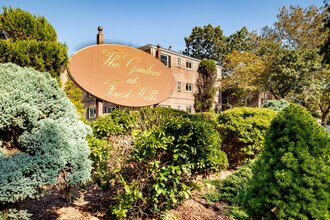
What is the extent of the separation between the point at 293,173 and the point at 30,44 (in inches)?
229

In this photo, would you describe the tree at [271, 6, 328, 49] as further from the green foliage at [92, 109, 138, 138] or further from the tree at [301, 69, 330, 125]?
the green foliage at [92, 109, 138, 138]

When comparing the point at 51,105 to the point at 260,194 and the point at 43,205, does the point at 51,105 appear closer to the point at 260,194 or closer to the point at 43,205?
the point at 43,205

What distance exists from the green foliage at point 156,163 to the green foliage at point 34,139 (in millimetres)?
706

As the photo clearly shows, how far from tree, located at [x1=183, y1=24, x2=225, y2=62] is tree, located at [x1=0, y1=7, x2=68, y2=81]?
1491 inches

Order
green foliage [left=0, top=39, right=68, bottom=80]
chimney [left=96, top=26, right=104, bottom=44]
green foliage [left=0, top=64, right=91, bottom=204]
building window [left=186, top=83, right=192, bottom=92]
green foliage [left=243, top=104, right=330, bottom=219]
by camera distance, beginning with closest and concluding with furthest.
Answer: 1. green foliage [left=243, top=104, right=330, bottom=219]
2. green foliage [left=0, top=64, right=91, bottom=204]
3. green foliage [left=0, top=39, right=68, bottom=80]
4. chimney [left=96, top=26, right=104, bottom=44]
5. building window [left=186, top=83, right=192, bottom=92]

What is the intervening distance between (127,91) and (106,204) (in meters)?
3.48

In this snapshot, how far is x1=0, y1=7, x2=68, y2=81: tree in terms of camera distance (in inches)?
217

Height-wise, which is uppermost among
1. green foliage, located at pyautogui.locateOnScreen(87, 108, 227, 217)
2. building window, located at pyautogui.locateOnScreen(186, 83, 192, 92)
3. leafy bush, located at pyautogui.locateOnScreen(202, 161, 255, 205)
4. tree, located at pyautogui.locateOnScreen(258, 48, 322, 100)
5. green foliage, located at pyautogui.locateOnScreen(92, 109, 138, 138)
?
tree, located at pyautogui.locateOnScreen(258, 48, 322, 100)

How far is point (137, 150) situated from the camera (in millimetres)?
3719

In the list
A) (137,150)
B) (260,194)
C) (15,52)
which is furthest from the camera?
(15,52)

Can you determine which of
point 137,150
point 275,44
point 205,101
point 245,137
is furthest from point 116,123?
point 275,44

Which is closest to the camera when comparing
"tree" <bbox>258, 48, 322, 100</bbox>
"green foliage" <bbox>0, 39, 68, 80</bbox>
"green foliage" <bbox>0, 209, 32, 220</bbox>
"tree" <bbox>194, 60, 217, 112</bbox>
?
"green foliage" <bbox>0, 209, 32, 220</bbox>

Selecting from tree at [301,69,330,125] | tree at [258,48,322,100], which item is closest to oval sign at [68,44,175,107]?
tree at [258,48,322,100]

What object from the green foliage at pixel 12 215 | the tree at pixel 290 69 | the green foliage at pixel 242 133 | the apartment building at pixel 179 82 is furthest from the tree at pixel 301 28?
the green foliage at pixel 12 215
